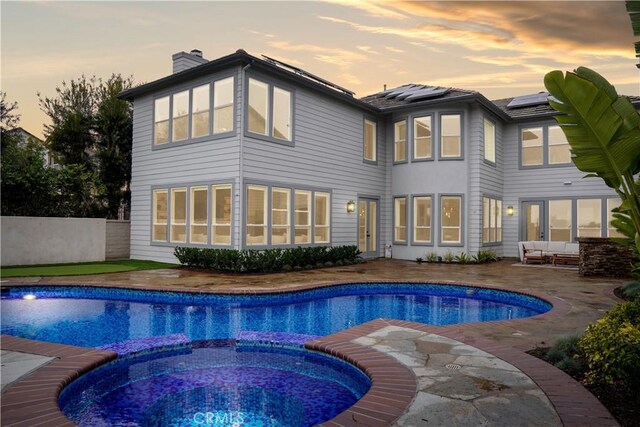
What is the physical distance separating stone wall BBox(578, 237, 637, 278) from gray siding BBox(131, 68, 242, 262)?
1012 centimetres

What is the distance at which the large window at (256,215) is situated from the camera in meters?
13.3

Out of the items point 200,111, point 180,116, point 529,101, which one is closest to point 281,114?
point 200,111

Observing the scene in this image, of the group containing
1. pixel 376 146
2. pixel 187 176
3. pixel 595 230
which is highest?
pixel 376 146

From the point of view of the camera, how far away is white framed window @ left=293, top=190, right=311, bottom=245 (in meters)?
14.8

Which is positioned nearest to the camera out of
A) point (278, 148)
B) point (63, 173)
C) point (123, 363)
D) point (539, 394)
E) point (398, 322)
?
point (539, 394)

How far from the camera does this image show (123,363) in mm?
5285

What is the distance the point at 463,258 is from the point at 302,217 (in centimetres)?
643

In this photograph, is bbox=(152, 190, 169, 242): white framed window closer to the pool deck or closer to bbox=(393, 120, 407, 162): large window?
the pool deck

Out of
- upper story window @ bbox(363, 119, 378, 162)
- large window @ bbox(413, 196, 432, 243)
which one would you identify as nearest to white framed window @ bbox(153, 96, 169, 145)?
upper story window @ bbox(363, 119, 378, 162)

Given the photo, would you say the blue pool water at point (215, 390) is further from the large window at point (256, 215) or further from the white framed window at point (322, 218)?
the white framed window at point (322, 218)

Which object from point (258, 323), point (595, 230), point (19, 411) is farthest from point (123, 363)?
point (595, 230)

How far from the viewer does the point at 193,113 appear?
14453 millimetres

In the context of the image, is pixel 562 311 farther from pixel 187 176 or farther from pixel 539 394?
pixel 187 176

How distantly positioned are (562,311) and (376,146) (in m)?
12.0
